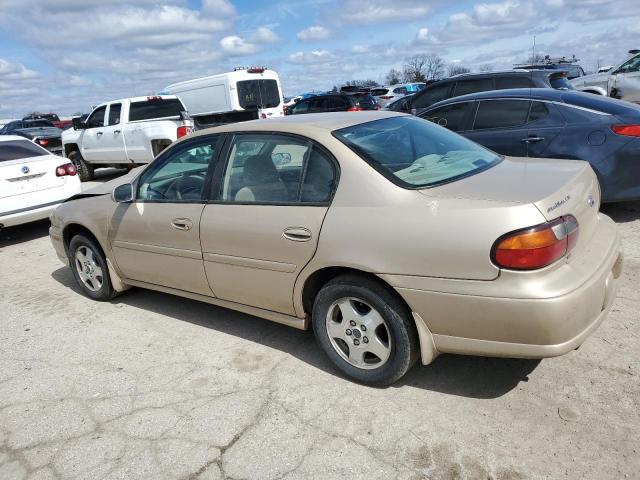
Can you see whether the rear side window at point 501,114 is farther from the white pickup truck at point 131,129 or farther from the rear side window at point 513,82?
the white pickup truck at point 131,129

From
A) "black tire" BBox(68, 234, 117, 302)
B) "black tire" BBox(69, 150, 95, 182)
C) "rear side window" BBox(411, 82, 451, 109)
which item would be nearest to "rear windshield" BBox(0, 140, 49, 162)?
"black tire" BBox(68, 234, 117, 302)

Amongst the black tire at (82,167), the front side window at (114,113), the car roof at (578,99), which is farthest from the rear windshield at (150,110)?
the car roof at (578,99)

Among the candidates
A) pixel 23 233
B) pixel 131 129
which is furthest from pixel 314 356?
pixel 131 129

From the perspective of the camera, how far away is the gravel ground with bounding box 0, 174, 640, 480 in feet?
8.33

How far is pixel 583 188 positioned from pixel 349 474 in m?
2.04

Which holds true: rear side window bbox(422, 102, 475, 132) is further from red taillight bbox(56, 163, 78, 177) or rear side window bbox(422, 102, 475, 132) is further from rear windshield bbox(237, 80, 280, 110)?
rear windshield bbox(237, 80, 280, 110)

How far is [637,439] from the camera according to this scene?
2514 mm

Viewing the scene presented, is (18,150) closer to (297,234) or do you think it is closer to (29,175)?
(29,175)

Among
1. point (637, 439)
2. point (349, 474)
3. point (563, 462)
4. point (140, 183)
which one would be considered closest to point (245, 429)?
point (349, 474)

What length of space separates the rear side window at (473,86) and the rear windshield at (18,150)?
7.53 m

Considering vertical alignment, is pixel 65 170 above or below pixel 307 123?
below

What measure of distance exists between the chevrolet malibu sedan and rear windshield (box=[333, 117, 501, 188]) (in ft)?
0.05

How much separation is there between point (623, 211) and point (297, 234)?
4.79 metres

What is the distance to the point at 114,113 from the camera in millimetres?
12328
